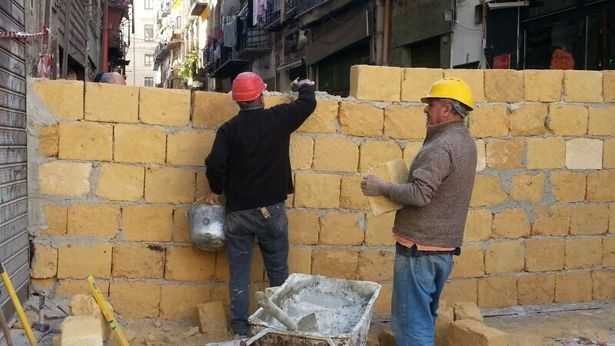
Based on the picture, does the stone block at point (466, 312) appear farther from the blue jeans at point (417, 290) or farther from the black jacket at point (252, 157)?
the black jacket at point (252, 157)

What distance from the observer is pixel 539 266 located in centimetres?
553

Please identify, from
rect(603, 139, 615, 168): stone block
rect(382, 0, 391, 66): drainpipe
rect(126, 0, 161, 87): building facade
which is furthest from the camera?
rect(126, 0, 161, 87): building facade

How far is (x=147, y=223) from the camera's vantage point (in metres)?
4.82

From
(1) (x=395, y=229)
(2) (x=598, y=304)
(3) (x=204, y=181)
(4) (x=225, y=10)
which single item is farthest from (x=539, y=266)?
(4) (x=225, y=10)

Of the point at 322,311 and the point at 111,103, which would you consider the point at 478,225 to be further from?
the point at 111,103

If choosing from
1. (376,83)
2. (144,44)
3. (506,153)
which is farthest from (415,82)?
(144,44)

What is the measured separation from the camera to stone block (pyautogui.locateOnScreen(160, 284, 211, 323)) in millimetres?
4906

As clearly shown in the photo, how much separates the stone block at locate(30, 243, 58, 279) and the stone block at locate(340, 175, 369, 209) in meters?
2.19

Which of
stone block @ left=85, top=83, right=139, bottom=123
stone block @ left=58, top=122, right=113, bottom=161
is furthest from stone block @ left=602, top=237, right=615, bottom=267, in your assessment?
stone block @ left=58, top=122, right=113, bottom=161

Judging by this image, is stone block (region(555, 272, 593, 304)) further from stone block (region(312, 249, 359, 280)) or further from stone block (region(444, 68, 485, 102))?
stone block (region(312, 249, 359, 280))

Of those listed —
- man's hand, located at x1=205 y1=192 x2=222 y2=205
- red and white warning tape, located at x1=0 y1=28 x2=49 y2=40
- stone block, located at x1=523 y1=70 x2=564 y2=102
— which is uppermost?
red and white warning tape, located at x1=0 y1=28 x2=49 y2=40

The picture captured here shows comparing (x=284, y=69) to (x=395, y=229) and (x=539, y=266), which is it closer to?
(x=539, y=266)

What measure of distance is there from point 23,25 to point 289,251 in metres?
2.52

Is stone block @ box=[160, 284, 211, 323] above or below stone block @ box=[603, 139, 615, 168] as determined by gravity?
below
